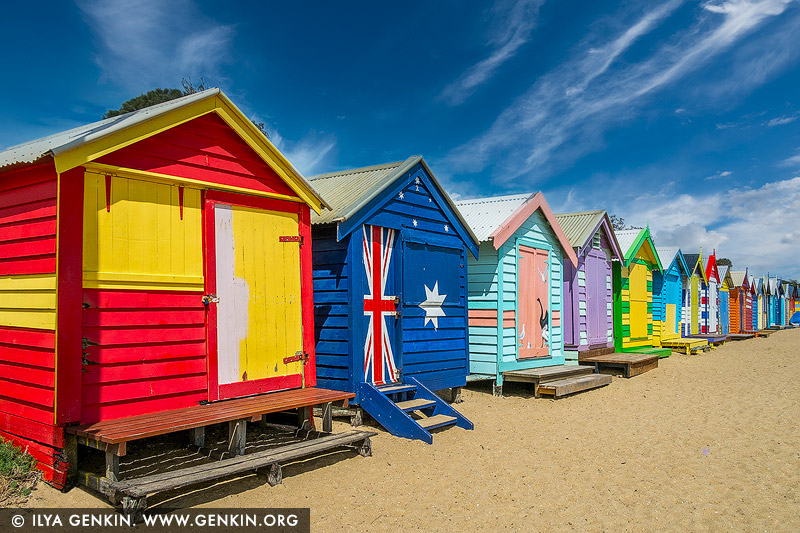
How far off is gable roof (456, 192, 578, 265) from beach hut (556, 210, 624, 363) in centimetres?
112

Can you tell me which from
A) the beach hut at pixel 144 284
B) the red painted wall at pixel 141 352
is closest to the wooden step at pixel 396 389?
the beach hut at pixel 144 284

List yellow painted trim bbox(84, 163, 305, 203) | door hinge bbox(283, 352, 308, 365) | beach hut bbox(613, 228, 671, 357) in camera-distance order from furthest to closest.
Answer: beach hut bbox(613, 228, 671, 357), door hinge bbox(283, 352, 308, 365), yellow painted trim bbox(84, 163, 305, 203)

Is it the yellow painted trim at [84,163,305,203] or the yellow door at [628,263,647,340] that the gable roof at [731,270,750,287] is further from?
the yellow painted trim at [84,163,305,203]

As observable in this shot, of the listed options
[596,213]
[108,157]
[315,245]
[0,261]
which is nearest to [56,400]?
[0,261]

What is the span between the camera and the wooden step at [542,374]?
38.2 feet

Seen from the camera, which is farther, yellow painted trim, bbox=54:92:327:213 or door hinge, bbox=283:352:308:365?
door hinge, bbox=283:352:308:365

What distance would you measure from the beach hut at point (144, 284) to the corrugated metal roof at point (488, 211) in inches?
217

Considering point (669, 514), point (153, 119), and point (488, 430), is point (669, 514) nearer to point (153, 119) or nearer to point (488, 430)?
point (488, 430)

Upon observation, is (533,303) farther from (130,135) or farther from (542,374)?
(130,135)

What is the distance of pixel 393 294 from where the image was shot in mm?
9219

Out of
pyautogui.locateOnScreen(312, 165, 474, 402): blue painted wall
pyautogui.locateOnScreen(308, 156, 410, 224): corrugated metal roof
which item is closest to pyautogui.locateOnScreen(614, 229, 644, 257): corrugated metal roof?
pyautogui.locateOnScreen(312, 165, 474, 402): blue painted wall

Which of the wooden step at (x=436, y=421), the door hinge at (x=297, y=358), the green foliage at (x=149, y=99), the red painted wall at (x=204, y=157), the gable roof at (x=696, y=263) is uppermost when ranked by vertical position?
the green foliage at (x=149, y=99)

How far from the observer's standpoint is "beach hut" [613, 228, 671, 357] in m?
18.2

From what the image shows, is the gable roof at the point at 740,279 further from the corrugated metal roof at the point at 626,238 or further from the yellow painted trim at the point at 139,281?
the yellow painted trim at the point at 139,281
